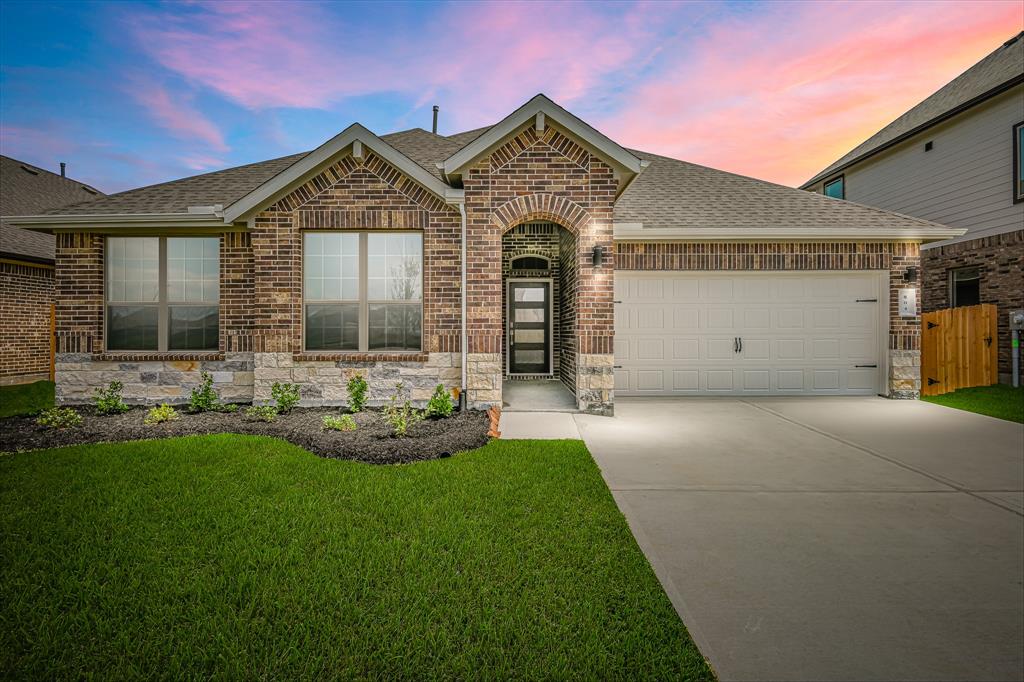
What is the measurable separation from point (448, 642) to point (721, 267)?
9.18m

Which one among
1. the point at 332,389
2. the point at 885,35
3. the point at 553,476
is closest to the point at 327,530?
the point at 553,476

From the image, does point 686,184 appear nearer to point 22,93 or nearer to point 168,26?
point 168,26

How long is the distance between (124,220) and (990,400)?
54.9 ft

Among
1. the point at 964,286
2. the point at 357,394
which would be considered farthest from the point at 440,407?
the point at 964,286

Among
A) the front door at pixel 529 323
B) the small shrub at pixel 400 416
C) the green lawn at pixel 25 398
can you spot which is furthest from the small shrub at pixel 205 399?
the front door at pixel 529 323

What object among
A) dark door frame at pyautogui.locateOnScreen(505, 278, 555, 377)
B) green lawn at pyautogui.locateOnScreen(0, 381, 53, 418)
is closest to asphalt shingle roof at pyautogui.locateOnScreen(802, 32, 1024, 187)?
dark door frame at pyautogui.locateOnScreen(505, 278, 555, 377)

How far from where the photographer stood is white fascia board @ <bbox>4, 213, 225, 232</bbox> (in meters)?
8.16

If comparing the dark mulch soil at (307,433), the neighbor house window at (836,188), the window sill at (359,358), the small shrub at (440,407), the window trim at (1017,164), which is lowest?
the dark mulch soil at (307,433)

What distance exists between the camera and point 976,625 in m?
2.45

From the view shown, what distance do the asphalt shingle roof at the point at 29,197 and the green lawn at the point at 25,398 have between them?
3.55m

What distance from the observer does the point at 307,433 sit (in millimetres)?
6258

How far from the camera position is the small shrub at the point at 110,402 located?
25.6 feet

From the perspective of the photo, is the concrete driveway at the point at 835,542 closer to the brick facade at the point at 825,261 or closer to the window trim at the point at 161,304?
the brick facade at the point at 825,261

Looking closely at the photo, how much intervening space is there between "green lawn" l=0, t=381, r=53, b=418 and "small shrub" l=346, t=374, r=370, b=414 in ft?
17.5
